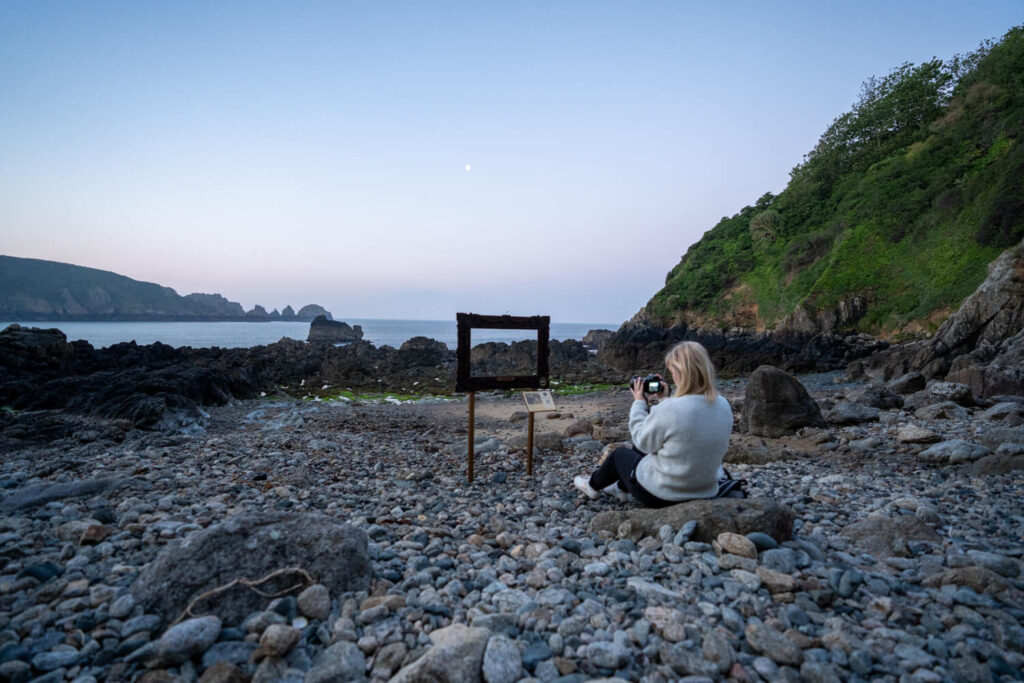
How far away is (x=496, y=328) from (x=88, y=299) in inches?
6508

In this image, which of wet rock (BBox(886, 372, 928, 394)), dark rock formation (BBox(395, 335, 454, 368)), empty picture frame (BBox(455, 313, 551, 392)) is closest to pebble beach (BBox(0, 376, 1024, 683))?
empty picture frame (BBox(455, 313, 551, 392))

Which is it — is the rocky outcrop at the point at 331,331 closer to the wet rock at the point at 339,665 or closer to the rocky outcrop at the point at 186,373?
the rocky outcrop at the point at 186,373

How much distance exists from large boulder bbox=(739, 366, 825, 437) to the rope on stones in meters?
8.93

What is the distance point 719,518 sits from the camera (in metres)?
3.96

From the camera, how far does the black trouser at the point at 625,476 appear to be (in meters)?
4.65

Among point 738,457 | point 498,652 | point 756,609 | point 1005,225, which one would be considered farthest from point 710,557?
point 1005,225

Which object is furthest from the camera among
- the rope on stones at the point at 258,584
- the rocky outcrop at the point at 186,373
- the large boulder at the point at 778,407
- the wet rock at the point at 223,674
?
the rocky outcrop at the point at 186,373

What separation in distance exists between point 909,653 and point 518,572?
2453 millimetres

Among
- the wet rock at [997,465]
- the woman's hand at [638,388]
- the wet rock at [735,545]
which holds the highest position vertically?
the woman's hand at [638,388]

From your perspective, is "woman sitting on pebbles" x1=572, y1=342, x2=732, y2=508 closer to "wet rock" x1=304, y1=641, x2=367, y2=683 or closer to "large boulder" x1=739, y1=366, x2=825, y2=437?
"wet rock" x1=304, y1=641, x2=367, y2=683

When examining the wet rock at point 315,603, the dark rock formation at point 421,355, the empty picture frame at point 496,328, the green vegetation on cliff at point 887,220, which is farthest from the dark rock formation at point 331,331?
the wet rock at point 315,603

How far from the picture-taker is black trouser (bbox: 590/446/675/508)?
15.3 ft

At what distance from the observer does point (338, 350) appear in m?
35.9

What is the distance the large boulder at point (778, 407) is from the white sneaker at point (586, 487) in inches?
217
